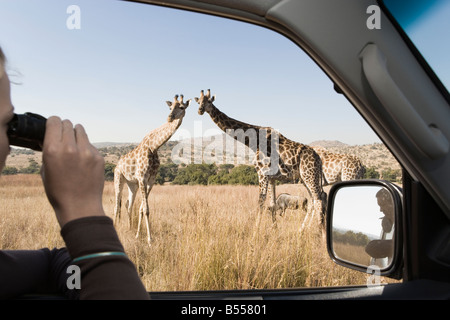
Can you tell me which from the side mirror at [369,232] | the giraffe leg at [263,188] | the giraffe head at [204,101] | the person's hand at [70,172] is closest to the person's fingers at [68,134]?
the person's hand at [70,172]

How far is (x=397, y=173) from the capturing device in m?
0.86

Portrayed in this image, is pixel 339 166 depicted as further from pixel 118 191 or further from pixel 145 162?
pixel 118 191

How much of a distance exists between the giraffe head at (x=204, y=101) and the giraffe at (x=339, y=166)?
2.37 metres

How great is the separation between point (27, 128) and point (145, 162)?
5.38 metres

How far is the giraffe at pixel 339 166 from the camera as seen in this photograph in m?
6.69

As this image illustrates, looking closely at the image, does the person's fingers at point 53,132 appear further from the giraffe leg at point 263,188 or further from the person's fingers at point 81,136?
the giraffe leg at point 263,188

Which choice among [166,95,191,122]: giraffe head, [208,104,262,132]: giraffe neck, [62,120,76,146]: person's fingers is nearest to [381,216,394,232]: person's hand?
[62,120,76,146]: person's fingers

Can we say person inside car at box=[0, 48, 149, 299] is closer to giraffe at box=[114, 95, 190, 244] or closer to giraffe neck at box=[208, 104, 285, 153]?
giraffe at box=[114, 95, 190, 244]

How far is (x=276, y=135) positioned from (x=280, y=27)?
18.0ft

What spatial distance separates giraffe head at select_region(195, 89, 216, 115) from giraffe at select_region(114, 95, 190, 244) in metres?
0.41

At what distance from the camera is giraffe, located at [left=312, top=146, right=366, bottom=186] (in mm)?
6688
